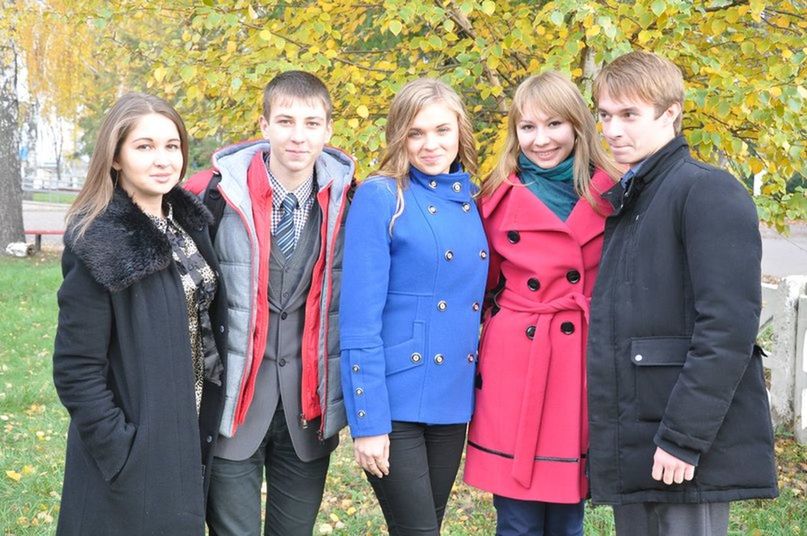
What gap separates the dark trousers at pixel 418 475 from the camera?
290 centimetres

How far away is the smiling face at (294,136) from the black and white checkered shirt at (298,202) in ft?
0.07

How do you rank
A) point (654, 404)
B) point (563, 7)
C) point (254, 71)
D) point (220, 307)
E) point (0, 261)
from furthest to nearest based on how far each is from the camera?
point (0, 261)
point (254, 71)
point (563, 7)
point (220, 307)
point (654, 404)

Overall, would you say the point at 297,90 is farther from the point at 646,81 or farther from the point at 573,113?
the point at 646,81

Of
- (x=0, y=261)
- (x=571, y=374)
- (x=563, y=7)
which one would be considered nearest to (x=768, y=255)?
(x=0, y=261)

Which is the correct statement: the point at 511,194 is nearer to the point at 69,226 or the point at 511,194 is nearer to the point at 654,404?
the point at 654,404

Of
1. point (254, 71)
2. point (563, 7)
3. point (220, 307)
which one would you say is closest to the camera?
point (220, 307)

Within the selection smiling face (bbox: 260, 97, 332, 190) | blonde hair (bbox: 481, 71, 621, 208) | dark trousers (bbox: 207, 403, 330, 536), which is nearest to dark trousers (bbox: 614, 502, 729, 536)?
blonde hair (bbox: 481, 71, 621, 208)

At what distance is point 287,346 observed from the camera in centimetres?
292

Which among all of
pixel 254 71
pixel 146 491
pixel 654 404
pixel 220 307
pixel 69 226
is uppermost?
pixel 254 71

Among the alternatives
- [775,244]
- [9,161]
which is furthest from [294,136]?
[775,244]

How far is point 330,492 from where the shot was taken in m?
5.18

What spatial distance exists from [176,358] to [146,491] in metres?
0.39

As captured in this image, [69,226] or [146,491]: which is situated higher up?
[69,226]

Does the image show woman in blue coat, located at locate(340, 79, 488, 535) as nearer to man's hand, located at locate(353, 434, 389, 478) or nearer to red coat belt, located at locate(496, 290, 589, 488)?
man's hand, located at locate(353, 434, 389, 478)
